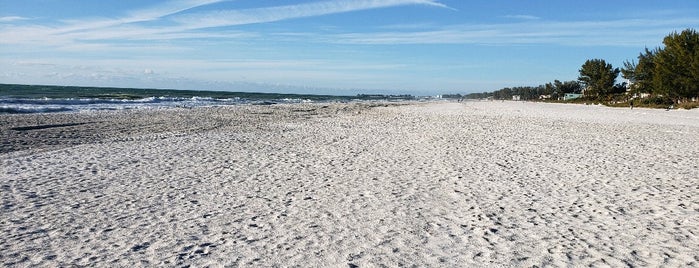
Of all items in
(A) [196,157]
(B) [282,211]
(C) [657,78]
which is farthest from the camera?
(C) [657,78]

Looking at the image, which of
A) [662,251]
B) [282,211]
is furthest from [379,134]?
[662,251]

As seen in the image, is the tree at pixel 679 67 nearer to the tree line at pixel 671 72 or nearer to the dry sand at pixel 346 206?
the tree line at pixel 671 72

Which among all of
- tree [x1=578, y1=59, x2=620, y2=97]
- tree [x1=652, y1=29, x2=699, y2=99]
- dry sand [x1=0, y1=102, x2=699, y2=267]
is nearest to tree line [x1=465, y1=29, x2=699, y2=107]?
tree [x1=652, y1=29, x2=699, y2=99]

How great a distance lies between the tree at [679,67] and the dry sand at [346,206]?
3995 cm

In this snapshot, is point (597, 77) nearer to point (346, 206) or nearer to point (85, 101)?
point (85, 101)

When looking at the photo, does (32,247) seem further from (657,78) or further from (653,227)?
(657,78)

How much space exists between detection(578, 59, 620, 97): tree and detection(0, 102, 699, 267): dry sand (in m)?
76.4

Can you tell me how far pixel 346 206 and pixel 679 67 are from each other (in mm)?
54487

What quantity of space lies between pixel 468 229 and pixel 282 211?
2.73m

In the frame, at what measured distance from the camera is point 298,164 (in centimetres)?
1137

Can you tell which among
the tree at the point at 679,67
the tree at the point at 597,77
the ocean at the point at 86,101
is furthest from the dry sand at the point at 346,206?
the tree at the point at 597,77

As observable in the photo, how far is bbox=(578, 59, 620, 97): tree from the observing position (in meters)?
81.8

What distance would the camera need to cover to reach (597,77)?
283 ft

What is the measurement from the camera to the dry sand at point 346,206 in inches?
209
